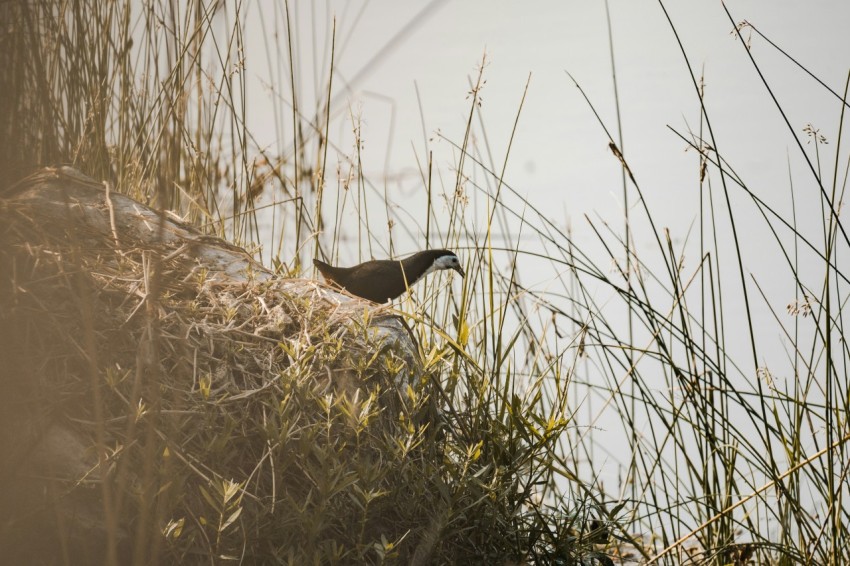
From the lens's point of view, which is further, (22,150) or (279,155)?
(279,155)

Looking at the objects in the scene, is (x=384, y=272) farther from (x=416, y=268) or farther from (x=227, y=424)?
(x=227, y=424)

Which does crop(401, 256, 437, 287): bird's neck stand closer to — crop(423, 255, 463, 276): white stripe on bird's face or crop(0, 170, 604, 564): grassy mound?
crop(423, 255, 463, 276): white stripe on bird's face

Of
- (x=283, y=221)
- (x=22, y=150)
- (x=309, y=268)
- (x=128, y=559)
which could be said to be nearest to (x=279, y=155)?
(x=283, y=221)

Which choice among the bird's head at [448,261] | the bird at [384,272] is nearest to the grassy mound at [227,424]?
the bird at [384,272]

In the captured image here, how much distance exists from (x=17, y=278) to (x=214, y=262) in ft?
2.28

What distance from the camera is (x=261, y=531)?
1.79 meters

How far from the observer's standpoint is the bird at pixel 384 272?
3.17 m

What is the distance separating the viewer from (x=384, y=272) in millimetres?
3242

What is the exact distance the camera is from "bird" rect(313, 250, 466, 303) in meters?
3.17

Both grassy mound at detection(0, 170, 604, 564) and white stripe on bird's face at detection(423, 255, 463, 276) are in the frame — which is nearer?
grassy mound at detection(0, 170, 604, 564)

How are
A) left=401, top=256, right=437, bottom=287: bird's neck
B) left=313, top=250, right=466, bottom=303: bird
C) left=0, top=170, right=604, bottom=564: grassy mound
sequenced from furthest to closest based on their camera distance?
1. left=401, top=256, right=437, bottom=287: bird's neck
2. left=313, top=250, right=466, bottom=303: bird
3. left=0, top=170, right=604, bottom=564: grassy mound

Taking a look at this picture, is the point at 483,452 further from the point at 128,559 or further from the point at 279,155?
the point at 279,155

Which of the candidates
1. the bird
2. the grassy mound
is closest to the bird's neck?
the bird

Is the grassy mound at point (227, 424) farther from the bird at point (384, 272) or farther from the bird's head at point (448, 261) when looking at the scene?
the bird's head at point (448, 261)
